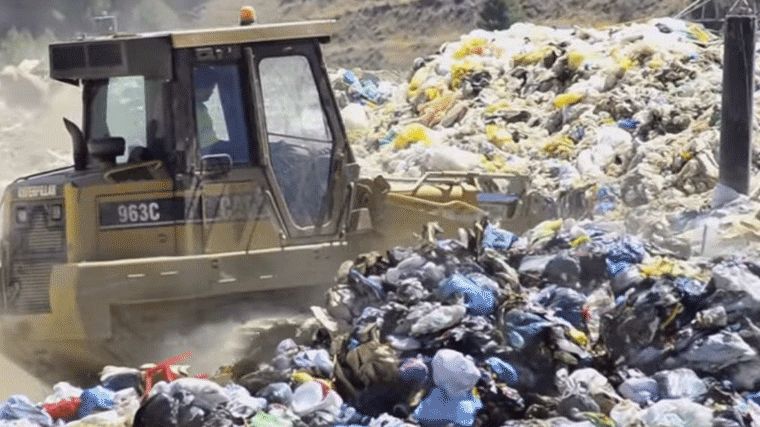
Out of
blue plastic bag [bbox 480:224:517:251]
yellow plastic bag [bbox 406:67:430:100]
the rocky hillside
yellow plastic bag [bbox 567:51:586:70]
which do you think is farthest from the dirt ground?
the rocky hillside

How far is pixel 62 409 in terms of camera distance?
24.5 feet

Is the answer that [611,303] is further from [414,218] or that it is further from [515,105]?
[515,105]

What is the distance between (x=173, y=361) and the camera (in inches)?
322

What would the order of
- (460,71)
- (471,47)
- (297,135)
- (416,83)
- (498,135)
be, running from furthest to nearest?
1. (471,47)
2. (416,83)
3. (460,71)
4. (498,135)
5. (297,135)

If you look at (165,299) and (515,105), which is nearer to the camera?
(165,299)

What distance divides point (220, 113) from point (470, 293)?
1967 millimetres

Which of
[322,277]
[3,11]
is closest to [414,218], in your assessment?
[322,277]

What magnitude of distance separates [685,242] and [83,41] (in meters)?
4.65

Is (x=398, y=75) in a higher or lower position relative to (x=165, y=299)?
lower

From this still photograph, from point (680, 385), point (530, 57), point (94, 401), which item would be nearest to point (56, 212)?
point (94, 401)

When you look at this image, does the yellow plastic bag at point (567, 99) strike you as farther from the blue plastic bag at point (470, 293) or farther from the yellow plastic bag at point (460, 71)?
the blue plastic bag at point (470, 293)

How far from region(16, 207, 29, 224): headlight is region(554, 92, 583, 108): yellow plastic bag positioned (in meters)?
9.47

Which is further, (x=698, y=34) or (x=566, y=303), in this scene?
(x=698, y=34)

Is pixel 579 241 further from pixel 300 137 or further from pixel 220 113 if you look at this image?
pixel 220 113
